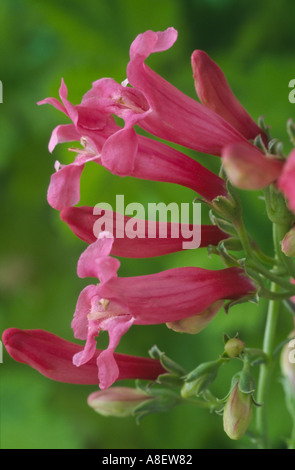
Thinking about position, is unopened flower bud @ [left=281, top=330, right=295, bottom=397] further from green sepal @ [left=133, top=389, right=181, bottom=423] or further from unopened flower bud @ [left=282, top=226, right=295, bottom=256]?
unopened flower bud @ [left=282, top=226, right=295, bottom=256]

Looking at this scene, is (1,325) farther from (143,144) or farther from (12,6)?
(143,144)

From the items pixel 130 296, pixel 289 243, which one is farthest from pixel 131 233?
pixel 289 243

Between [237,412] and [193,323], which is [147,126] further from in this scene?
[237,412]

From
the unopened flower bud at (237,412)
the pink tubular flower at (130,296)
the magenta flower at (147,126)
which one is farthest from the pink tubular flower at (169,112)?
the unopened flower bud at (237,412)

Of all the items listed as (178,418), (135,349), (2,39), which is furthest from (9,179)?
(178,418)

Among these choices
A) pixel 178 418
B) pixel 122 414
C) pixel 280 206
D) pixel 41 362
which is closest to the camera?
pixel 280 206

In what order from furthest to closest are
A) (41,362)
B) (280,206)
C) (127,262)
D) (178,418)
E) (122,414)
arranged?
(178,418) < (127,262) < (122,414) < (41,362) < (280,206)

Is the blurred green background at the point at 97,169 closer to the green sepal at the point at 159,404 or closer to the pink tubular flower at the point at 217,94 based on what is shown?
the green sepal at the point at 159,404
